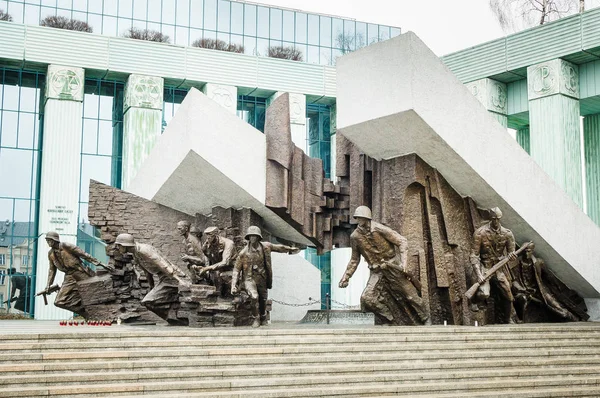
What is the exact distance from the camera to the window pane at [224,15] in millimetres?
26625

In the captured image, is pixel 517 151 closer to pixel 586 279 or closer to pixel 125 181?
pixel 586 279

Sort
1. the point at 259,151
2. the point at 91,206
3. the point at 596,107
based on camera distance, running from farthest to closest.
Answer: the point at 596,107 → the point at 91,206 → the point at 259,151

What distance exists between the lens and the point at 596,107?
856 inches

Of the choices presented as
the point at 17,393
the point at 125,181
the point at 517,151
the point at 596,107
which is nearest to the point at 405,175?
the point at 517,151

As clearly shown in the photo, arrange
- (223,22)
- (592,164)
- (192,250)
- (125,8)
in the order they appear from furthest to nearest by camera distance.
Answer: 1. (223,22)
2. (125,8)
3. (592,164)
4. (192,250)

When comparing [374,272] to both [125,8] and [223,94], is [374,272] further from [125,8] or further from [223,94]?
[125,8]

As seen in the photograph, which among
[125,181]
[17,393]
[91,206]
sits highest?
[125,181]

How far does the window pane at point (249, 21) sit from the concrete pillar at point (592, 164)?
11.4 metres

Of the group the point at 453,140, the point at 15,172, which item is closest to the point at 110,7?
the point at 15,172

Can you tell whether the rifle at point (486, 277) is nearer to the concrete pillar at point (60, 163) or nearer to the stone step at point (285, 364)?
the stone step at point (285, 364)

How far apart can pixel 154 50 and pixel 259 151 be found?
1203cm

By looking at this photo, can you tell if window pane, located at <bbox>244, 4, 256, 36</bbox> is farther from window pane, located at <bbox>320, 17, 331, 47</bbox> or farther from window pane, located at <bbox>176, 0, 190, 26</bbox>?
window pane, located at <bbox>320, 17, 331, 47</bbox>

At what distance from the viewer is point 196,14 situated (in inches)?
1037

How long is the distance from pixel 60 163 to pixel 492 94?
41.1ft
